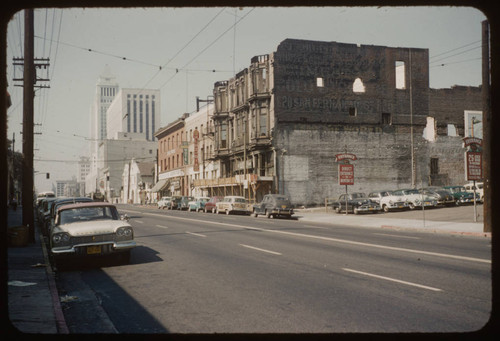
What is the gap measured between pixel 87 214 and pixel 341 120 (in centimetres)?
4020

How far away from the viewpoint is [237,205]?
41500mm

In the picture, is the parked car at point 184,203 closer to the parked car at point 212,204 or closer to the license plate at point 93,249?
the parked car at point 212,204

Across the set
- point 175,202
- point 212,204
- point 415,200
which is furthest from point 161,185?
point 415,200

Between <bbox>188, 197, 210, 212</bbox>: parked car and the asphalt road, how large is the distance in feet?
113

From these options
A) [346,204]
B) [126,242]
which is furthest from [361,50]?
[126,242]

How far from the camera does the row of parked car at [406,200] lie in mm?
36062

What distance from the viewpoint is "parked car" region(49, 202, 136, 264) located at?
1136cm

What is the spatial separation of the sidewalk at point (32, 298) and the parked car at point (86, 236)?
2.10ft

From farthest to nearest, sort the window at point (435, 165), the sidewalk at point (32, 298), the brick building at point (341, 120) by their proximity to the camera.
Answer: the window at point (435, 165) → the brick building at point (341, 120) → the sidewalk at point (32, 298)

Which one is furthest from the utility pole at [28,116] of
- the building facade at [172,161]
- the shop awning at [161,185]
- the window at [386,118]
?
the shop awning at [161,185]

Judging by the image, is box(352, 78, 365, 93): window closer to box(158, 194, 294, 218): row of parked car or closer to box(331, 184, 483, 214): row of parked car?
box(331, 184, 483, 214): row of parked car

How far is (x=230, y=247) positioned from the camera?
1491 cm

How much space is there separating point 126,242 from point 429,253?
8.23 metres

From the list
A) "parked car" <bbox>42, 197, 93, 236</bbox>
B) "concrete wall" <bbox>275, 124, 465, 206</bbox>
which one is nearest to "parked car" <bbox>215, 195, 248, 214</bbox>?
"concrete wall" <bbox>275, 124, 465, 206</bbox>
